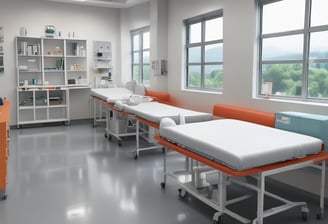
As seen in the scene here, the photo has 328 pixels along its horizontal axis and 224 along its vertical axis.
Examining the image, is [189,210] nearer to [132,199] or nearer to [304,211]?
[132,199]

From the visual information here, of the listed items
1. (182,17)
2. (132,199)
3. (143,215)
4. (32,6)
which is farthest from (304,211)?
(32,6)

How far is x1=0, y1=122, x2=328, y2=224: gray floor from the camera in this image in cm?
303

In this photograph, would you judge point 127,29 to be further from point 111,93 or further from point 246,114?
point 246,114

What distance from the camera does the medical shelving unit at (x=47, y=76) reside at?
741cm

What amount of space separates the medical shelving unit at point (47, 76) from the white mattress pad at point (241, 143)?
17.0 ft

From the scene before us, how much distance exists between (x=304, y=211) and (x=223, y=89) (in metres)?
2.55

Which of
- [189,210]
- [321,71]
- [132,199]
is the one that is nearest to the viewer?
[189,210]

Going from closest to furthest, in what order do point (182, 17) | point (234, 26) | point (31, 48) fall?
point (234, 26), point (182, 17), point (31, 48)

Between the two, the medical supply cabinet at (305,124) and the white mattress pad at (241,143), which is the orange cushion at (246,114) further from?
the white mattress pad at (241,143)

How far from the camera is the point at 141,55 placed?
8336mm

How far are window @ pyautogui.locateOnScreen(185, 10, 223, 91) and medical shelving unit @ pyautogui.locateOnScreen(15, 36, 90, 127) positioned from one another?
306 centimetres

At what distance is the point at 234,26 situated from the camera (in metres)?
4.76

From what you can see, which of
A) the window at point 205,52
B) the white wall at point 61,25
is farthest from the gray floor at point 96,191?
the white wall at point 61,25

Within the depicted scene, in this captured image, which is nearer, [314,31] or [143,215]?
[143,215]
